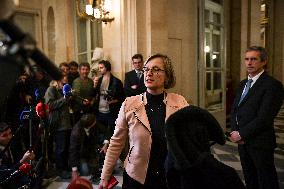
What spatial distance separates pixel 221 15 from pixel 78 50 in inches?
157

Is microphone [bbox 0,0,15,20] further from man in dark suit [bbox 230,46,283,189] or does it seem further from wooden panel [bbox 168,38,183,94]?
wooden panel [bbox 168,38,183,94]

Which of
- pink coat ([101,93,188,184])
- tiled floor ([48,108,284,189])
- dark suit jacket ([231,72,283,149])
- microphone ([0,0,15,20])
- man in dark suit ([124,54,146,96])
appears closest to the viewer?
microphone ([0,0,15,20])

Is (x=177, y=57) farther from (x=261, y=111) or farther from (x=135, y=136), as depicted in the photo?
(x=135, y=136)

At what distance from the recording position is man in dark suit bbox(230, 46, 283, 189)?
300 centimetres

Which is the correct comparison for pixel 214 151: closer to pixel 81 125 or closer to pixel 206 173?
pixel 81 125

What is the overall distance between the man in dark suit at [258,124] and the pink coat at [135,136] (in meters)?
1.25

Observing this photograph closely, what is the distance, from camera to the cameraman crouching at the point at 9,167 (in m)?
2.34

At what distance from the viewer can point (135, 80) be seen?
5.12m

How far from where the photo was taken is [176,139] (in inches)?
41.1

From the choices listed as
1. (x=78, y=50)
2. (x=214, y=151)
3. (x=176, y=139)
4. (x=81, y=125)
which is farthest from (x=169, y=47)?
(x=176, y=139)

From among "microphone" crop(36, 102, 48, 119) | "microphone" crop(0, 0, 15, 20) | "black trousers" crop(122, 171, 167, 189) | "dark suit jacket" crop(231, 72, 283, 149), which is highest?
"microphone" crop(0, 0, 15, 20)

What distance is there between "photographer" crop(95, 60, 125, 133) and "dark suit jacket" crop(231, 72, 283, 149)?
251 cm

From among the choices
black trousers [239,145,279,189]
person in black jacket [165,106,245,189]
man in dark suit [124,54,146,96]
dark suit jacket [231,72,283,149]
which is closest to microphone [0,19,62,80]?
person in black jacket [165,106,245,189]

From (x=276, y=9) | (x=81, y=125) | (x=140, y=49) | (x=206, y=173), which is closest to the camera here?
(x=206, y=173)
